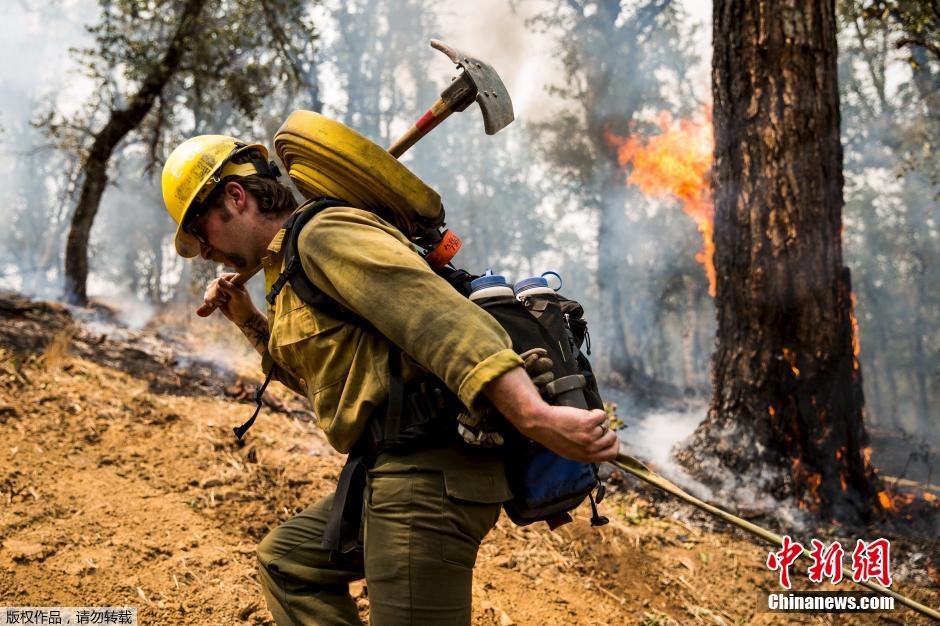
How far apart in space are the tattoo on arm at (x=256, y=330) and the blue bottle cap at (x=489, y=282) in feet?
3.84

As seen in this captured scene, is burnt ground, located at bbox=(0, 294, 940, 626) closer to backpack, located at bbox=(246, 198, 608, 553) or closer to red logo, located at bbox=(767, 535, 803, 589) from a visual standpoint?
red logo, located at bbox=(767, 535, 803, 589)

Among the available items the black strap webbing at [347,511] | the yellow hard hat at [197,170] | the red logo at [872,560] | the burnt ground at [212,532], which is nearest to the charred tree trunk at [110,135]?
the burnt ground at [212,532]

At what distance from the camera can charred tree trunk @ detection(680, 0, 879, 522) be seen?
4895mm

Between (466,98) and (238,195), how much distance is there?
91 cm

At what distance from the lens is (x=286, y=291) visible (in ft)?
6.09

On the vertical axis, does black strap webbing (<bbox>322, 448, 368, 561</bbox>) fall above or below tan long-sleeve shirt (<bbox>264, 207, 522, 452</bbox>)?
below

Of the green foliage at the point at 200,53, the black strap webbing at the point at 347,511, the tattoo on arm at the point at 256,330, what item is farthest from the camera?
the green foliage at the point at 200,53

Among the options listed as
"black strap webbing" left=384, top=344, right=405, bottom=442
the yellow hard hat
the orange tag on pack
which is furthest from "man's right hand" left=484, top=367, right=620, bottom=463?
the yellow hard hat

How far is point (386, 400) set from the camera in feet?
5.71

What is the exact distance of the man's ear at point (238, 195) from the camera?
211 centimetres

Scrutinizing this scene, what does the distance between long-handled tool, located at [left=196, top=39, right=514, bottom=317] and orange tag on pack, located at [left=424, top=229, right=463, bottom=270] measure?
486mm

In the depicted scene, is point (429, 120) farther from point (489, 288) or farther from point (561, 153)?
point (561, 153)

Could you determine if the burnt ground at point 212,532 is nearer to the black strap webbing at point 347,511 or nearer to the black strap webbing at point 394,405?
the black strap webbing at point 347,511

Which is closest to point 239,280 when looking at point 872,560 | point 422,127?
point 422,127
